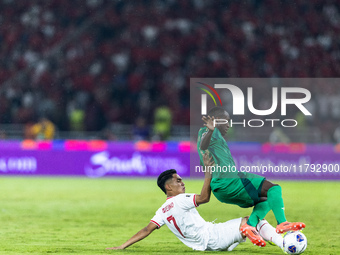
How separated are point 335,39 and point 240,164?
12.2 m

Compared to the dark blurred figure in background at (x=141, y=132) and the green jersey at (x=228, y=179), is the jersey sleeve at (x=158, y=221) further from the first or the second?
the dark blurred figure in background at (x=141, y=132)

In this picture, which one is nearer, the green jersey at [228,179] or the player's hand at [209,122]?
the player's hand at [209,122]

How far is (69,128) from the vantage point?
25375 millimetres

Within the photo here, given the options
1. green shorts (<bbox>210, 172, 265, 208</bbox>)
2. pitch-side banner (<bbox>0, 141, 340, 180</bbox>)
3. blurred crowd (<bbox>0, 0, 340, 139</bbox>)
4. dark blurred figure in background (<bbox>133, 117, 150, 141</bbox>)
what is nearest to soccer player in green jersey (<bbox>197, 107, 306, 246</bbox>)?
green shorts (<bbox>210, 172, 265, 208</bbox>)

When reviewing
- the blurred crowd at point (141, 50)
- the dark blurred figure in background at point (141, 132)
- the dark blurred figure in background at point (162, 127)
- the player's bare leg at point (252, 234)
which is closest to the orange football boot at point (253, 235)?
the player's bare leg at point (252, 234)

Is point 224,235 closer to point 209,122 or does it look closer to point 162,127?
point 209,122

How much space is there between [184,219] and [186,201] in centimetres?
23

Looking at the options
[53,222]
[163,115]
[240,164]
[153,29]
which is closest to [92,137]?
[163,115]

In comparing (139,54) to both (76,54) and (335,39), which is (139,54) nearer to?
(76,54)

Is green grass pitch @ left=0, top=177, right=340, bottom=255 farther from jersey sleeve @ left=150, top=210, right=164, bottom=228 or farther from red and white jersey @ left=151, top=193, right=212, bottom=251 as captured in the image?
jersey sleeve @ left=150, top=210, right=164, bottom=228

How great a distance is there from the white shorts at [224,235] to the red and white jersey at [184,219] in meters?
0.07

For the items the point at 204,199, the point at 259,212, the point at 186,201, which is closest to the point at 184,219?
the point at 186,201

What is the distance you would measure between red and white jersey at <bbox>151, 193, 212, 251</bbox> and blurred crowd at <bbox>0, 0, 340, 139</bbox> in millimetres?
18448

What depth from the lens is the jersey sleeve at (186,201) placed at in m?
7.28
